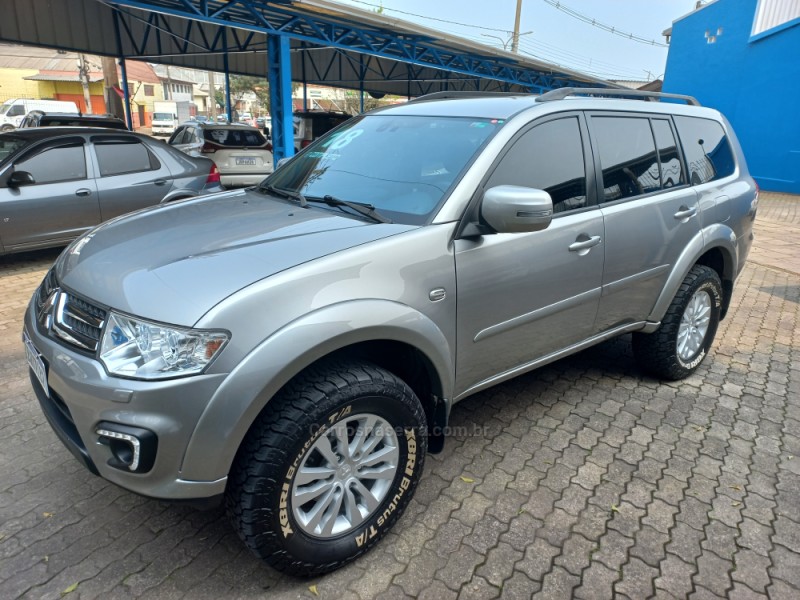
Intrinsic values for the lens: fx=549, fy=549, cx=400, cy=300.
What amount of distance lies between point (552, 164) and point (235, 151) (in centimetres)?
988

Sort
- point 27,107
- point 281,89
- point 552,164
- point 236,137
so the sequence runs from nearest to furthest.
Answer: point 552,164
point 281,89
point 236,137
point 27,107

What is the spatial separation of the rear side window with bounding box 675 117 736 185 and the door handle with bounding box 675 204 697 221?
0.78 feet

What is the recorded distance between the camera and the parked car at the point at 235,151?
11.3 meters

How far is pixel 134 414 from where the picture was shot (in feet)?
5.71

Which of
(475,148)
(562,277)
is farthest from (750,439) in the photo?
(475,148)

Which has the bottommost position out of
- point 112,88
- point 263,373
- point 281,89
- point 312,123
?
point 263,373

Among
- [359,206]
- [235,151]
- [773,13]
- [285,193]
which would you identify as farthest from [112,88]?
[773,13]

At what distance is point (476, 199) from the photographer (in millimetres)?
2465

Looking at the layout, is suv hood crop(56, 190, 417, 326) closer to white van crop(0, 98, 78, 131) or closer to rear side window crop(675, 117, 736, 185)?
rear side window crop(675, 117, 736, 185)

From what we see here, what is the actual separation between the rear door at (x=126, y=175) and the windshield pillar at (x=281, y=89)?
4223 millimetres

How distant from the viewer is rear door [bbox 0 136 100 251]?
5.82 meters

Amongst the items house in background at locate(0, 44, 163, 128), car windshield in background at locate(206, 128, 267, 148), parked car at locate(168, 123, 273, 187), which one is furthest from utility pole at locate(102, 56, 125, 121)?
house in background at locate(0, 44, 163, 128)

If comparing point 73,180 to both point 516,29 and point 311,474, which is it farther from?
point 516,29

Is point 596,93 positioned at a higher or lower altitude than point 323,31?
lower
